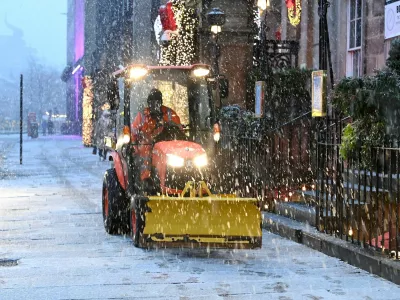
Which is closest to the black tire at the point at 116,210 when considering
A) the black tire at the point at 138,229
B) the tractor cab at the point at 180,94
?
the tractor cab at the point at 180,94

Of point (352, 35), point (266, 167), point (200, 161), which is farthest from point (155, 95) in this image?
point (352, 35)

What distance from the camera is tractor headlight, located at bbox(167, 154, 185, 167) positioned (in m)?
11.0

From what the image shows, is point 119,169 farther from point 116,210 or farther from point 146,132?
point 146,132

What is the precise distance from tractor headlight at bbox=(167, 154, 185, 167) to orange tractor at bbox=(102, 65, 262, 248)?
1 cm

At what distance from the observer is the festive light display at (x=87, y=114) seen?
158 feet

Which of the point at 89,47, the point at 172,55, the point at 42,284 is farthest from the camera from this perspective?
the point at 89,47

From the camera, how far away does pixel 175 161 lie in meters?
11.0

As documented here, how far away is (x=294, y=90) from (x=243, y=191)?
5.79 m

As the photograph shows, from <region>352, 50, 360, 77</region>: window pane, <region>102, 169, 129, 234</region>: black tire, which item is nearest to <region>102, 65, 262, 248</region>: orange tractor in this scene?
<region>102, 169, 129, 234</region>: black tire

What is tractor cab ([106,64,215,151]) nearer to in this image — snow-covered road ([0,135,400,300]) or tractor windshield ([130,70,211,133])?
tractor windshield ([130,70,211,133])

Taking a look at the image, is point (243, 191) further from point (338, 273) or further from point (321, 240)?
point (338, 273)

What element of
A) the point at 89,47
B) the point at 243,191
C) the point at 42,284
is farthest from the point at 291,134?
the point at 89,47

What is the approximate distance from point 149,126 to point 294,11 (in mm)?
12785

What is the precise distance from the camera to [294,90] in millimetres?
20547
